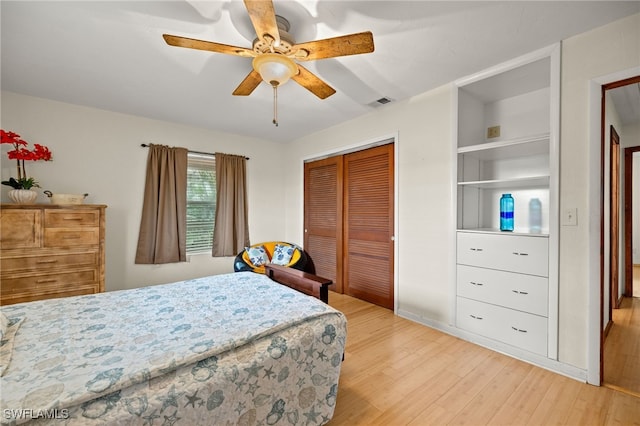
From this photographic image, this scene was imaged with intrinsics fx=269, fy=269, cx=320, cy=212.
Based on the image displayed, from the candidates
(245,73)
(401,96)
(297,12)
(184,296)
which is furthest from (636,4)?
(184,296)

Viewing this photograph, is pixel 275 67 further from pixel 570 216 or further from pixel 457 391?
pixel 457 391

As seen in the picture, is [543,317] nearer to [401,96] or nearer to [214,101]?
[401,96]

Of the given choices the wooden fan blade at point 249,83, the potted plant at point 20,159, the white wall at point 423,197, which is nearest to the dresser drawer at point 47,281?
the potted plant at point 20,159

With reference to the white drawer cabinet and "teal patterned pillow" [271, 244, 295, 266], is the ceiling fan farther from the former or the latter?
"teal patterned pillow" [271, 244, 295, 266]

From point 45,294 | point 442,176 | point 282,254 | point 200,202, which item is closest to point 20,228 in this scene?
point 45,294

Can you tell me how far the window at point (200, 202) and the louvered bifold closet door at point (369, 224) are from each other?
81.7 inches

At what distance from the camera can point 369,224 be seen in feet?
11.6

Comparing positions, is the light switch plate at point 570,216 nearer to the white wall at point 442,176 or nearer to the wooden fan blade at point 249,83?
the white wall at point 442,176

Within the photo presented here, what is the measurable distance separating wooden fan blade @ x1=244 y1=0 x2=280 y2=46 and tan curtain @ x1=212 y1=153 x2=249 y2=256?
287cm

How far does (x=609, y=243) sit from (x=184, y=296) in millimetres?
3402

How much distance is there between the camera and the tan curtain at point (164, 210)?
3.58m

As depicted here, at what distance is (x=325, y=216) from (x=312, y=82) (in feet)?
7.87

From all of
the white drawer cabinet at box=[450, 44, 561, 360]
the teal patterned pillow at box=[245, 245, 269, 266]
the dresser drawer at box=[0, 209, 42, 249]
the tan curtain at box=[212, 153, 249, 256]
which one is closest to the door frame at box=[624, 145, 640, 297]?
the white drawer cabinet at box=[450, 44, 561, 360]

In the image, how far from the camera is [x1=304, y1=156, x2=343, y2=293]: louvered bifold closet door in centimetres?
399
